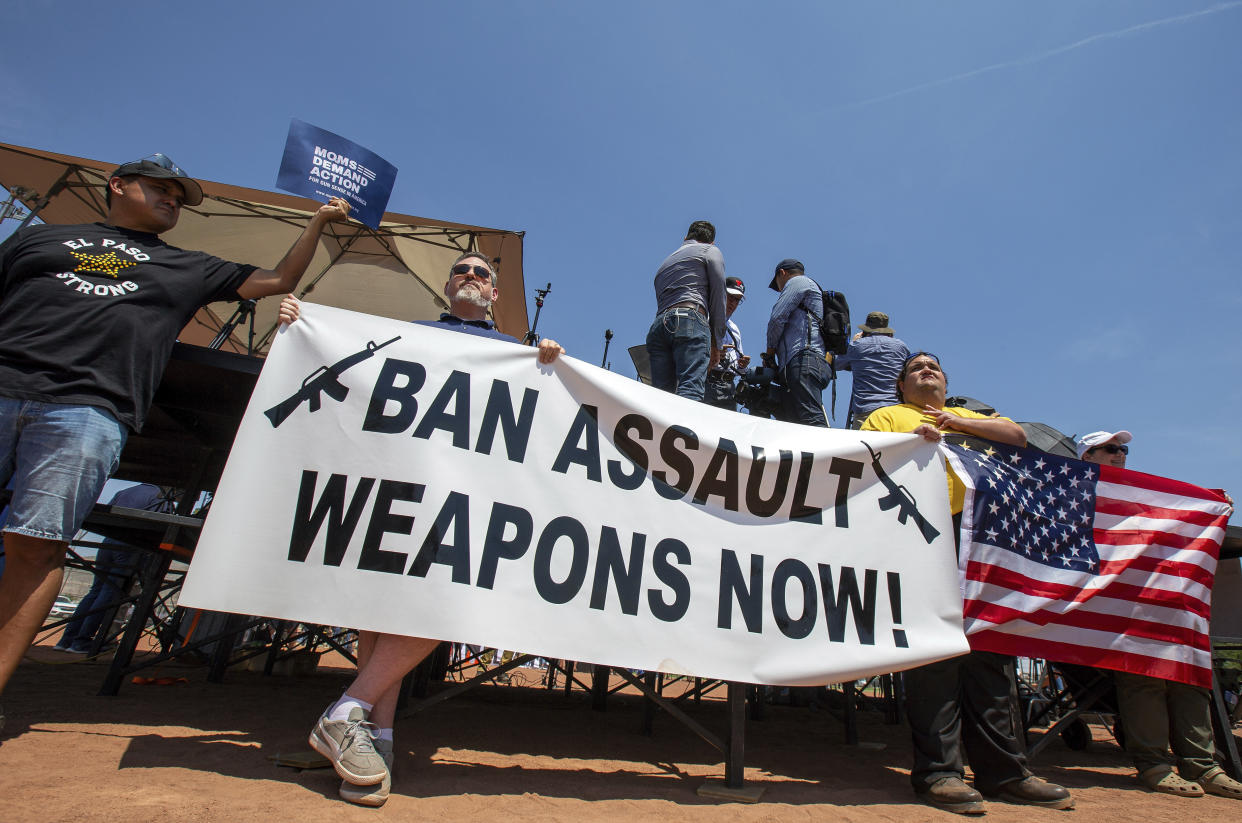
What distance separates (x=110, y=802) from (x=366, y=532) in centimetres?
99

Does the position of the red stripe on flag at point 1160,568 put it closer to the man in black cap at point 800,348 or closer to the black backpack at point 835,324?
the man in black cap at point 800,348

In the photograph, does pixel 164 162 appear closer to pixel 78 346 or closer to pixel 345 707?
pixel 78 346

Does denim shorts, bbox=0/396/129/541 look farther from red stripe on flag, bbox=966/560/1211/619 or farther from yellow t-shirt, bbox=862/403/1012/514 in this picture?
red stripe on flag, bbox=966/560/1211/619

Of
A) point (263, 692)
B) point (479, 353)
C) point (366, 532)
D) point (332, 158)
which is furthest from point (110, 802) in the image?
point (332, 158)

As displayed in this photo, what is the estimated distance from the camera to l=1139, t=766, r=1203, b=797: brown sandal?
10.3 ft

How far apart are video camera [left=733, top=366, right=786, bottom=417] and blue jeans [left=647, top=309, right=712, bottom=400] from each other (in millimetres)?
1045

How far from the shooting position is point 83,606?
6598 millimetres

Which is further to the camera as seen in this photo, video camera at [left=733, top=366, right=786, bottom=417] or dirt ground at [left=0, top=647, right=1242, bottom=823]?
video camera at [left=733, top=366, right=786, bottom=417]

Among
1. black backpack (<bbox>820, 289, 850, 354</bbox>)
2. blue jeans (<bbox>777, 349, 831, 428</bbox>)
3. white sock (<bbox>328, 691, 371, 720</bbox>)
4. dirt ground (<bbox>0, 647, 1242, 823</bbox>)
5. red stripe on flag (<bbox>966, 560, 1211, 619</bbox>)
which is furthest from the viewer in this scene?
black backpack (<bbox>820, 289, 850, 354</bbox>)

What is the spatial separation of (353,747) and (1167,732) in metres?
4.08

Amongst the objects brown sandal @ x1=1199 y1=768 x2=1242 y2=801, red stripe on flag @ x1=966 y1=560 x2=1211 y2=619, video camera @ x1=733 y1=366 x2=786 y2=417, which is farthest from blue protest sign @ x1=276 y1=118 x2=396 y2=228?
brown sandal @ x1=1199 y1=768 x2=1242 y2=801

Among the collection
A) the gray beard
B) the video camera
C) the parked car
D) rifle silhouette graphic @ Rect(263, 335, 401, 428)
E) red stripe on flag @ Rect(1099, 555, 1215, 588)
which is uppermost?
the video camera

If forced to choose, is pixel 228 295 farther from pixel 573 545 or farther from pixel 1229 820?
pixel 1229 820

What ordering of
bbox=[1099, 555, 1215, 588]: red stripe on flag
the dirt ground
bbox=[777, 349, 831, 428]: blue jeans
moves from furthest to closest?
bbox=[777, 349, 831, 428]: blue jeans
bbox=[1099, 555, 1215, 588]: red stripe on flag
the dirt ground
